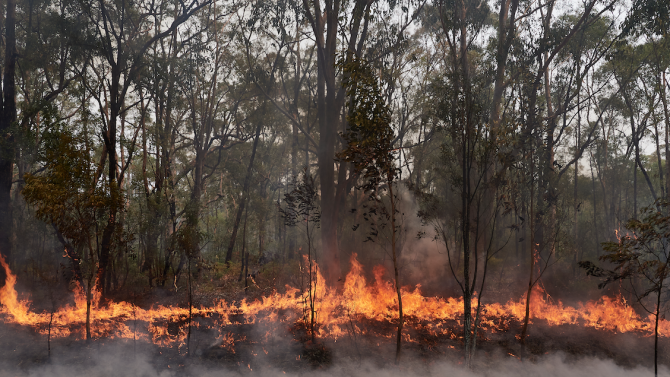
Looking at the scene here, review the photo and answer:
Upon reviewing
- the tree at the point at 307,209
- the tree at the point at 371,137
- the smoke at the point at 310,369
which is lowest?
the smoke at the point at 310,369

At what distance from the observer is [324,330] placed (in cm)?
1119

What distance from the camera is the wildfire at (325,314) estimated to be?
11258 mm

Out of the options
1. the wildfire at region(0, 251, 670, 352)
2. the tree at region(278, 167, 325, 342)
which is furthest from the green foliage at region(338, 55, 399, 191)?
the wildfire at region(0, 251, 670, 352)

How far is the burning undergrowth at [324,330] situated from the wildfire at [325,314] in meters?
0.03

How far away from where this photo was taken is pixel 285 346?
10.3 meters

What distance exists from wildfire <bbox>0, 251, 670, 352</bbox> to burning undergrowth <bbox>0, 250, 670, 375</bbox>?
32 millimetres

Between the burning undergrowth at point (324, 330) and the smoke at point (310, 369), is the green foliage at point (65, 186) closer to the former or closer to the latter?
the smoke at point (310, 369)

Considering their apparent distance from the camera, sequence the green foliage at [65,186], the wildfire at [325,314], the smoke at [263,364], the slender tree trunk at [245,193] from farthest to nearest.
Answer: the slender tree trunk at [245,193] → the wildfire at [325,314] → the green foliage at [65,186] → the smoke at [263,364]

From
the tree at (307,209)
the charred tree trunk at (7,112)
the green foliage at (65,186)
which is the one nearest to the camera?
the green foliage at (65,186)

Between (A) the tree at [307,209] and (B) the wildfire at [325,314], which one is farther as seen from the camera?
(B) the wildfire at [325,314]

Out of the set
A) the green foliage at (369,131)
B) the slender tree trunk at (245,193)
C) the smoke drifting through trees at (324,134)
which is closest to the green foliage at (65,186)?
the smoke drifting through trees at (324,134)

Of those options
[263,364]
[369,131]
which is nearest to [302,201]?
[369,131]

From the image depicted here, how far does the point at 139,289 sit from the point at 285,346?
30.5 feet

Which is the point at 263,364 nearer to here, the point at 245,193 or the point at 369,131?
the point at 369,131
